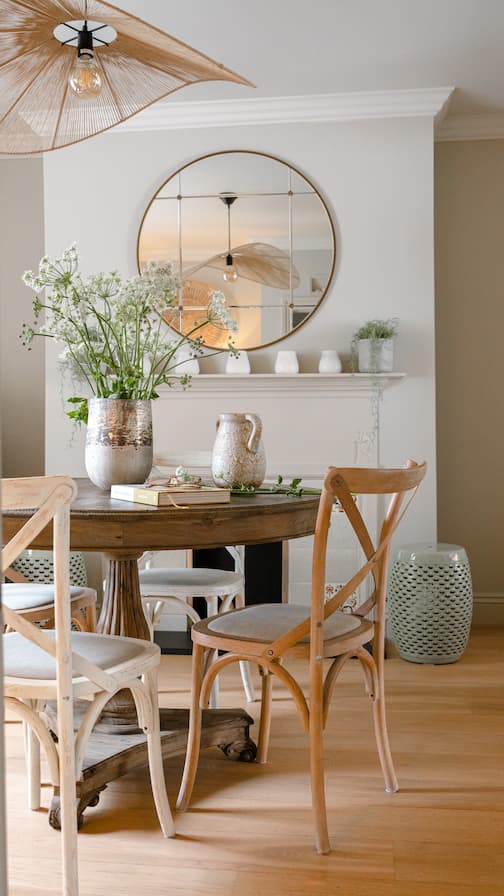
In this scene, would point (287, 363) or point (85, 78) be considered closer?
point (85, 78)

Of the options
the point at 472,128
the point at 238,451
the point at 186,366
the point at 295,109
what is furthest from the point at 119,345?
the point at 472,128

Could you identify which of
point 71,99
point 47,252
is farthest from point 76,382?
point 71,99

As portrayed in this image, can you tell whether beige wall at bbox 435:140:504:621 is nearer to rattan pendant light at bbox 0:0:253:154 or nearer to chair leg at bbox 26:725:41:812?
rattan pendant light at bbox 0:0:253:154

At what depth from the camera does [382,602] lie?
2295 mm

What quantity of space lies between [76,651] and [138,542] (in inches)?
11.0

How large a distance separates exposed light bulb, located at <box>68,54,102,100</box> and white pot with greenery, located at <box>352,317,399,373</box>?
81.4 inches

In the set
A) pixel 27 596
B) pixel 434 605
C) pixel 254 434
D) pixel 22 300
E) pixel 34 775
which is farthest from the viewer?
pixel 22 300

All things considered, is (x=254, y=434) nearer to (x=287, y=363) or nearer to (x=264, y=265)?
(x=287, y=363)

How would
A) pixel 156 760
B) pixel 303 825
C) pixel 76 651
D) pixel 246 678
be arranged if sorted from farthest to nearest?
pixel 246 678, pixel 303 825, pixel 156 760, pixel 76 651

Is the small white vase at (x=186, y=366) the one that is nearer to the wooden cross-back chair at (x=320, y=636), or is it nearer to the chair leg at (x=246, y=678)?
the chair leg at (x=246, y=678)

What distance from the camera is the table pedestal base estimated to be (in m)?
2.15

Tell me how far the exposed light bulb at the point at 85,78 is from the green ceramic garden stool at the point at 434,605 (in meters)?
2.36

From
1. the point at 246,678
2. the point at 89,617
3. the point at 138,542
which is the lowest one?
the point at 246,678

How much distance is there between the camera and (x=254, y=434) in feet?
7.88
